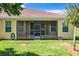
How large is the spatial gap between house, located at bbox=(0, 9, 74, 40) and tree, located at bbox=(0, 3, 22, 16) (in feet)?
1.39

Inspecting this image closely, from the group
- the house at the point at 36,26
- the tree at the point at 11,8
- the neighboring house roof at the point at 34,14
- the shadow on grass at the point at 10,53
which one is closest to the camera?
the tree at the point at 11,8

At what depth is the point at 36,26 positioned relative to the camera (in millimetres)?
7863

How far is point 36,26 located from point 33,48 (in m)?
0.83

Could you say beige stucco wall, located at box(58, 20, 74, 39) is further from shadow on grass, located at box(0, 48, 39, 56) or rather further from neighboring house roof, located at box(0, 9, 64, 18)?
shadow on grass, located at box(0, 48, 39, 56)

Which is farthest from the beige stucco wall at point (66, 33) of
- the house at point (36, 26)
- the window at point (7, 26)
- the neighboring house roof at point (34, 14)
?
the window at point (7, 26)

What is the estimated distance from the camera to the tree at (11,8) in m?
6.71

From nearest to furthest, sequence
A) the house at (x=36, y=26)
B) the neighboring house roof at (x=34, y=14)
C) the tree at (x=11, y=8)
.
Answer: the tree at (x=11, y=8) → the neighboring house roof at (x=34, y=14) → the house at (x=36, y=26)

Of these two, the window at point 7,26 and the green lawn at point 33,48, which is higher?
the window at point 7,26

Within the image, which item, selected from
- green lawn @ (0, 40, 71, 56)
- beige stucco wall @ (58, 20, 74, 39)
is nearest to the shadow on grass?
green lawn @ (0, 40, 71, 56)

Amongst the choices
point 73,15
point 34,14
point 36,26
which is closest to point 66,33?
point 73,15

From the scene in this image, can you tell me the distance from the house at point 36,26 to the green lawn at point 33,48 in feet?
0.75

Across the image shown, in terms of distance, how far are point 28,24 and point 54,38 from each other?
1039mm

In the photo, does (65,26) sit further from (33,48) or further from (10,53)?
(10,53)

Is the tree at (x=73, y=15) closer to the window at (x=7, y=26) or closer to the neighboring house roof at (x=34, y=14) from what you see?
the neighboring house roof at (x=34, y=14)
